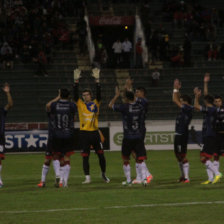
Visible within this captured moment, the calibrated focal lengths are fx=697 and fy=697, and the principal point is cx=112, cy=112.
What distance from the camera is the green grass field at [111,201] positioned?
11.5m

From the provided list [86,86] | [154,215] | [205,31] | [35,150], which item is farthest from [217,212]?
[205,31]

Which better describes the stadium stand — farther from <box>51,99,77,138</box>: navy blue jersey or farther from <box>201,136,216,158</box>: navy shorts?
<box>51,99,77,138</box>: navy blue jersey

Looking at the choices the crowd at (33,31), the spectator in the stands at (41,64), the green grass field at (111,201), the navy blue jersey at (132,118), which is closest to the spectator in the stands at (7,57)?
the crowd at (33,31)

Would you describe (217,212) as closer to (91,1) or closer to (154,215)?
(154,215)

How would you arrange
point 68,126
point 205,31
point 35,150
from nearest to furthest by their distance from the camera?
1. point 68,126
2. point 35,150
3. point 205,31

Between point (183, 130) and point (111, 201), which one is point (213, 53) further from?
point (111, 201)

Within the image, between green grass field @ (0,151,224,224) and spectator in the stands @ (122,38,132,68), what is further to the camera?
spectator in the stands @ (122,38,132,68)

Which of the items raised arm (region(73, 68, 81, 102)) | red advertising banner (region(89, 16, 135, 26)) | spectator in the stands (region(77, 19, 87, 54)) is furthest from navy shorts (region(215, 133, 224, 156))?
red advertising banner (region(89, 16, 135, 26))

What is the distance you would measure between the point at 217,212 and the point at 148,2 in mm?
31767

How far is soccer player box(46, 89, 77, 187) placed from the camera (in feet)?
53.1

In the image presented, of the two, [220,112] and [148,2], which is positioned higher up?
[148,2]

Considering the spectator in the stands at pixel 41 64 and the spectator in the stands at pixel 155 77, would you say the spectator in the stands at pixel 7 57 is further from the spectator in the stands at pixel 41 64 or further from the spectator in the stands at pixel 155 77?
the spectator in the stands at pixel 155 77

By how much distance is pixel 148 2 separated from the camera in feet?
140

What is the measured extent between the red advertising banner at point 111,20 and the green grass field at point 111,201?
878 inches
